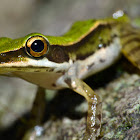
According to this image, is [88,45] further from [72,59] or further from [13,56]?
[13,56]

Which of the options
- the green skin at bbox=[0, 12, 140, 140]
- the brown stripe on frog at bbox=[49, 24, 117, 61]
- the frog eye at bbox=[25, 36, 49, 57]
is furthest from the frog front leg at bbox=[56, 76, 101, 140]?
the frog eye at bbox=[25, 36, 49, 57]

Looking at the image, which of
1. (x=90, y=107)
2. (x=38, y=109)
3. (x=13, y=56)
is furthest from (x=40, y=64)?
(x=38, y=109)

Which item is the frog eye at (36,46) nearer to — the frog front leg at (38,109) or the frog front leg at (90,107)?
the frog front leg at (90,107)

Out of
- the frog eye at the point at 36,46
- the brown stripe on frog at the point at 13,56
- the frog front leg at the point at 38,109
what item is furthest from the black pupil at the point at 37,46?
the frog front leg at the point at 38,109

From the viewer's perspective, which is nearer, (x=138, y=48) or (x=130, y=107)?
(x=130, y=107)

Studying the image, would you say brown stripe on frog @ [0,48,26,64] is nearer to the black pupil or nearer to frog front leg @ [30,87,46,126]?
the black pupil

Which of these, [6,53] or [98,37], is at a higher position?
[98,37]

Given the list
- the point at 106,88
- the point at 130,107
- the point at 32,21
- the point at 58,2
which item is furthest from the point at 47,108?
the point at 58,2

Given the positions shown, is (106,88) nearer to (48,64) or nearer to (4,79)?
(48,64)
